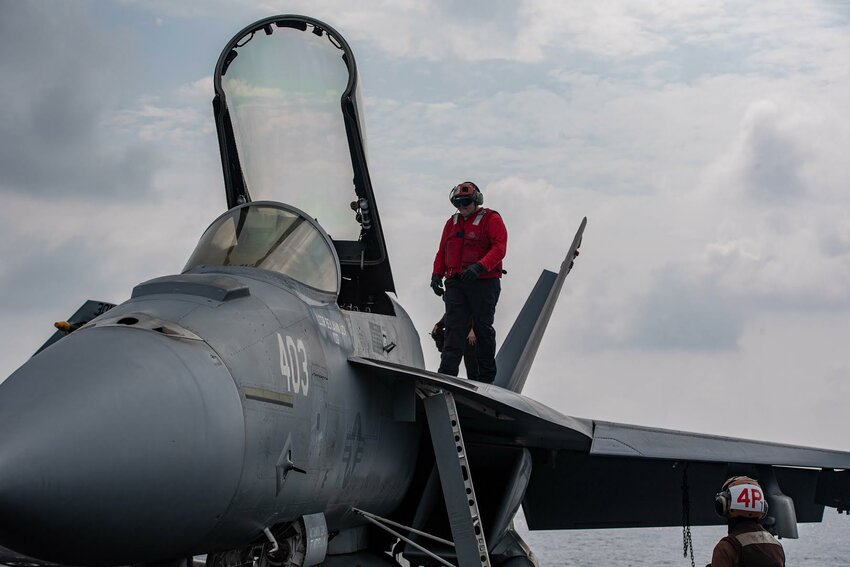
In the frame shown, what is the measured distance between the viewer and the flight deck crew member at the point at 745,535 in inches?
198

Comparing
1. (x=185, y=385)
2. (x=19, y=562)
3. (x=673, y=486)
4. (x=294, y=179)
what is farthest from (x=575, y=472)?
(x=185, y=385)

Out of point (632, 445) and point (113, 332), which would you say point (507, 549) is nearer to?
point (632, 445)

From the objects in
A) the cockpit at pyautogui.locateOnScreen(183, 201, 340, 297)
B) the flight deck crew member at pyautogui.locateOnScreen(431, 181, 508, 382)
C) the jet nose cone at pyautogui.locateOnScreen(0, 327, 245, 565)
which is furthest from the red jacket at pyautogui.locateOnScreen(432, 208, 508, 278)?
the jet nose cone at pyautogui.locateOnScreen(0, 327, 245, 565)

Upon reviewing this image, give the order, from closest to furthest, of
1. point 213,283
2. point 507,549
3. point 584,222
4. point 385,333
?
point 213,283, point 385,333, point 507,549, point 584,222

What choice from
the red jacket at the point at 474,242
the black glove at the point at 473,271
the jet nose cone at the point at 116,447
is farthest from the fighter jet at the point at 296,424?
the red jacket at the point at 474,242

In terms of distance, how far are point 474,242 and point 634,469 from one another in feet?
9.47

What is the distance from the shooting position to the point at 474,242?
9539mm

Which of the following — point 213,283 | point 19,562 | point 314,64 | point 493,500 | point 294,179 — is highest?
point 314,64

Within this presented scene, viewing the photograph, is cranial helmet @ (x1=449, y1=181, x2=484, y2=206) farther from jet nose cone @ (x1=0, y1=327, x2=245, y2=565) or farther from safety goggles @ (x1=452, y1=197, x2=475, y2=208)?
jet nose cone @ (x1=0, y1=327, x2=245, y2=565)

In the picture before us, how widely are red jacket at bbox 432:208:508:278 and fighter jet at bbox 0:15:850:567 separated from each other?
4.14ft

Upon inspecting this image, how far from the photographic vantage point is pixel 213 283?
5.70m

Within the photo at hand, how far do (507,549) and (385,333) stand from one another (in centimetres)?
203

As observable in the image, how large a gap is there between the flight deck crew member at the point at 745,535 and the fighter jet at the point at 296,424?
185 cm

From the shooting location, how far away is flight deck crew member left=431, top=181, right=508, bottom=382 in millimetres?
9281
